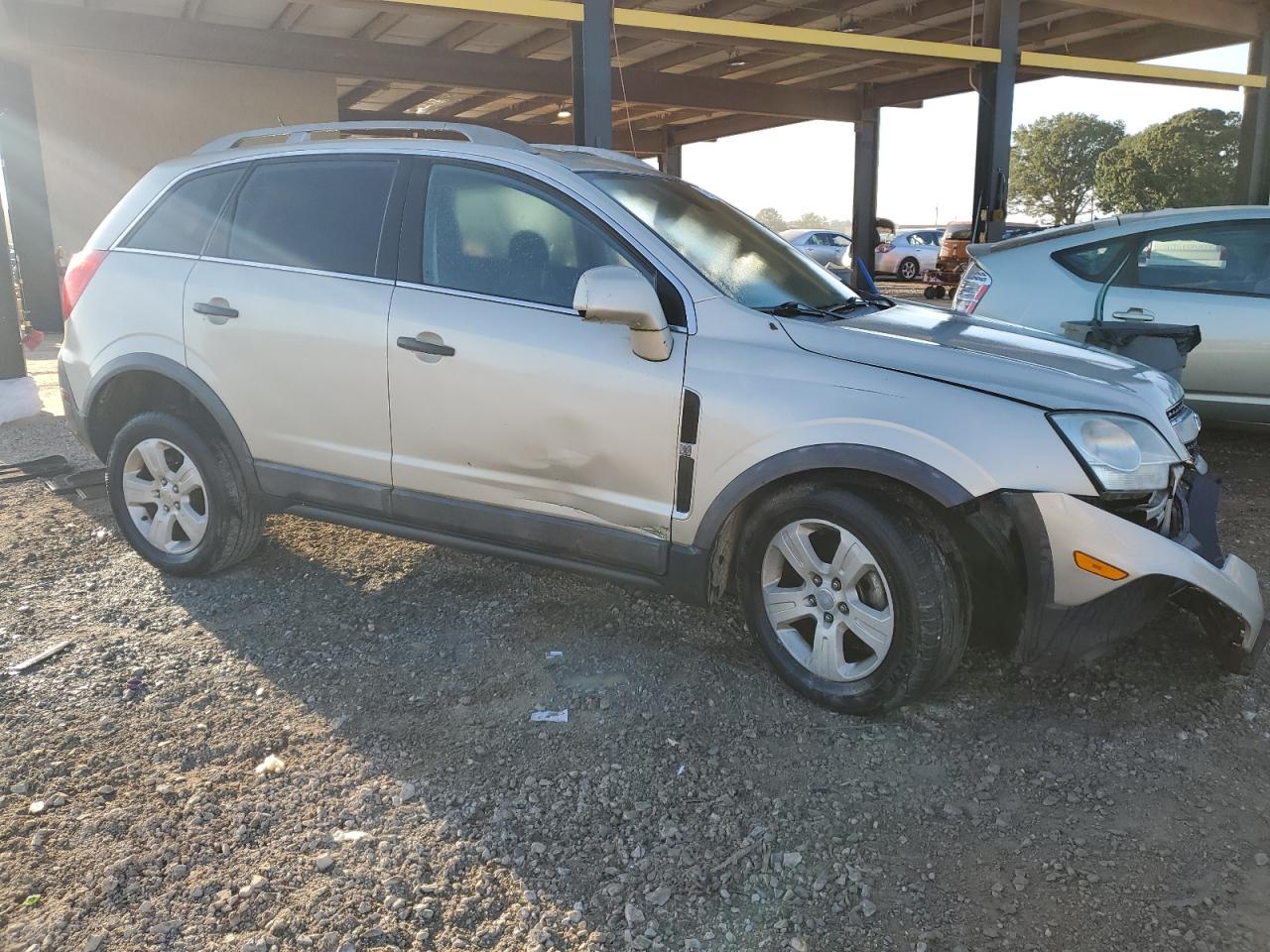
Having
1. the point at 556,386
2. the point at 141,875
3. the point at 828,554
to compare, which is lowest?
the point at 141,875

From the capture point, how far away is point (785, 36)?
944 cm

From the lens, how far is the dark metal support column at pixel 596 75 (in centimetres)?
769

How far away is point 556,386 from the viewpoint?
3.32 metres

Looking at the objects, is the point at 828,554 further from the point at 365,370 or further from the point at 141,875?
the point at 141,875

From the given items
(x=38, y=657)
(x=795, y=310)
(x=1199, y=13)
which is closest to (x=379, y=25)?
(x=1199, y=13)

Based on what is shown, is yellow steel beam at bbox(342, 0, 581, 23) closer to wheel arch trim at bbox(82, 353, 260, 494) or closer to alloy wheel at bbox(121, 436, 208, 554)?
wheel arch trim at bbox(82, 353, 260, 494)

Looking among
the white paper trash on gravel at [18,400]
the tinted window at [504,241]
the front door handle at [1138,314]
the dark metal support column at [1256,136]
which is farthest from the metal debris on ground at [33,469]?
the dark metal support column at [1256,136]

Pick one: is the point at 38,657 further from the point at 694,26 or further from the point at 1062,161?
the point at 1062,161

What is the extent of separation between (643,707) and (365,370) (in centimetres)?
164

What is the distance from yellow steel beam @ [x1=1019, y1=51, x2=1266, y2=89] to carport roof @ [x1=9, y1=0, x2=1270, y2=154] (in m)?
0.03

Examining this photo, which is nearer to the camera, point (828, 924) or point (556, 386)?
point (828, 924)

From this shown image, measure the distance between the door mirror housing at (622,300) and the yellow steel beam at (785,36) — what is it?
230 inches

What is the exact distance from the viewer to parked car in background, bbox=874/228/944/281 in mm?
25781

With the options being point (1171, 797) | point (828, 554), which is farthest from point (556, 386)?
point (1171, 797)
